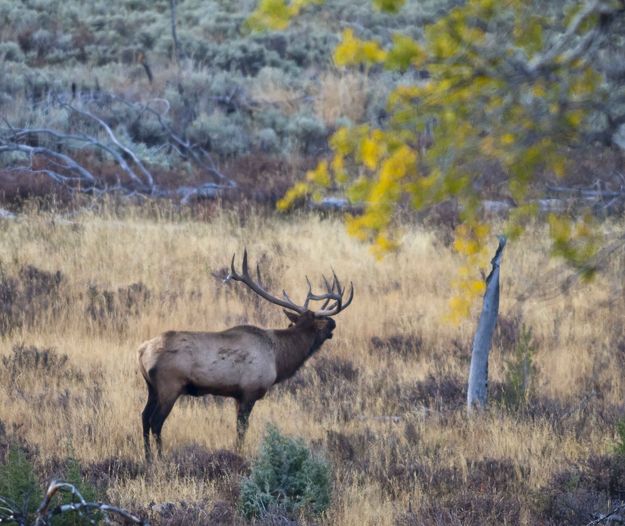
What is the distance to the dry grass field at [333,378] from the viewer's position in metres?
6.73

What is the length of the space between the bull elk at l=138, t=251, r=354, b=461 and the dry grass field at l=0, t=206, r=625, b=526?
0.33 m

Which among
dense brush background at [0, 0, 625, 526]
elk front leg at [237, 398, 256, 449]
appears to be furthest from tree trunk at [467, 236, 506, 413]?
elk front leg at [237, 398, 256, 449]

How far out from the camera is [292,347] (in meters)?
8.55

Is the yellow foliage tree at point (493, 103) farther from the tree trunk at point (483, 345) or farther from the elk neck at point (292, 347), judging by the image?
the elk neck at point (292, 347)

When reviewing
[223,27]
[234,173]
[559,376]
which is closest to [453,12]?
[559,376]

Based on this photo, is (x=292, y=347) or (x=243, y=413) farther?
(x=292, y=347)

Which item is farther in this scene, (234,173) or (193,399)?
(234,173)

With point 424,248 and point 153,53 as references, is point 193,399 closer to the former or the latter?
point 424,248

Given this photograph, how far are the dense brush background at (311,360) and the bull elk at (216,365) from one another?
1.09ft

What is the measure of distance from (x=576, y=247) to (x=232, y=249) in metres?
10.1

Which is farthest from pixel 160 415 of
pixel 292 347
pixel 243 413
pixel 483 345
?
pixel 483 345

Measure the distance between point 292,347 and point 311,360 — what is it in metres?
1.96

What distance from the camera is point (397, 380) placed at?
9914mm

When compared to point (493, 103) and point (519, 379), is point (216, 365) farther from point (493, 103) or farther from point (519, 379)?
point (493, 103)
